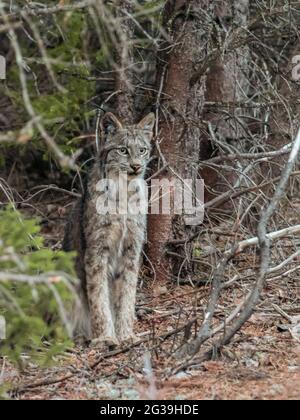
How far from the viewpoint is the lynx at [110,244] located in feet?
22.0

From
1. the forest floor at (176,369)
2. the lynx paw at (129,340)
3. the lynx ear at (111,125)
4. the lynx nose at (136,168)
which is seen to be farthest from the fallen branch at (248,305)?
the lynx ear at (111,125)

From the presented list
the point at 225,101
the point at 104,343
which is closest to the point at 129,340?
the point at 104,343

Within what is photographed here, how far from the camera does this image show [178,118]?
735 centimetres

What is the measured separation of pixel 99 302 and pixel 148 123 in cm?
167

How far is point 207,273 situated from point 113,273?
1.02m

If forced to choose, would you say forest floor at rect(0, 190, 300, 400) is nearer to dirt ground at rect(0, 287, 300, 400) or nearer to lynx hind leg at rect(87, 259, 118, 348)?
dirt ground at rect(0, 287, 300, 400)

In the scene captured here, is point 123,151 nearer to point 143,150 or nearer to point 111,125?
point 143,150

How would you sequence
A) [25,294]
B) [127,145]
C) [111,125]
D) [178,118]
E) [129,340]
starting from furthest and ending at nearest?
[178,118], [111,125], [127,145], [129,340], [25,294]

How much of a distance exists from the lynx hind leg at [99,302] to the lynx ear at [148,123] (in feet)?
4.16

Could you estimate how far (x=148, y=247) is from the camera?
7480 millimetres

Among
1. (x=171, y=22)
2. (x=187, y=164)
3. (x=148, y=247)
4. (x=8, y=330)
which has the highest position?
(x=171, y=22)

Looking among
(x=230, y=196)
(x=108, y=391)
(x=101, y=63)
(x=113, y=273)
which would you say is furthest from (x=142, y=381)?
(x=101, y=63)

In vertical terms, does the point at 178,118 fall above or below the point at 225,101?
below
